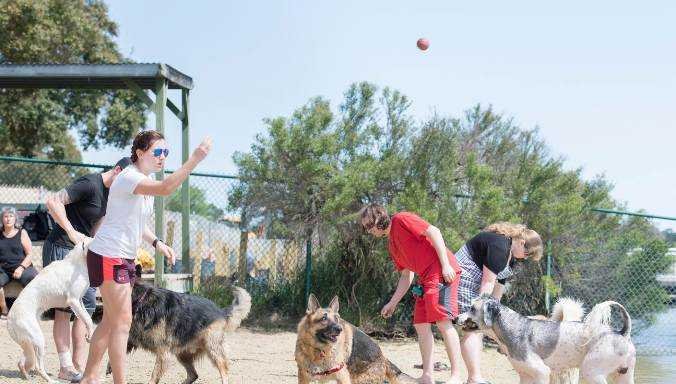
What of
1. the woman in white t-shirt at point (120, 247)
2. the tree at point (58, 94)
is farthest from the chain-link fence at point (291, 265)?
the tree at point (58, 94)

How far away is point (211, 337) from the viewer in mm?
6355

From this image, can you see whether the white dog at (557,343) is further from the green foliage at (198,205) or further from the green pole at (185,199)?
the green foliage at (198,205)

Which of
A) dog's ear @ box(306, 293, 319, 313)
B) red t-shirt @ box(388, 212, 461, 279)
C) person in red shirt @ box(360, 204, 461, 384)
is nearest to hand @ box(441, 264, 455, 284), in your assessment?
person in red shirt @ box(360, 204, 461, 384)

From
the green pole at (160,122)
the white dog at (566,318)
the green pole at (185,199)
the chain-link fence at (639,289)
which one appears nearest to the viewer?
the white dog at (566,318)

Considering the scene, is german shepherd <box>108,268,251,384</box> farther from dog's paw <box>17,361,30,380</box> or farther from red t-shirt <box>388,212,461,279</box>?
red t-shirt <box>388,212,461,279</box>

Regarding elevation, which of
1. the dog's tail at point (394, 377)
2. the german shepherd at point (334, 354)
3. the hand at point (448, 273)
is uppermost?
the hand at point (448, 273)

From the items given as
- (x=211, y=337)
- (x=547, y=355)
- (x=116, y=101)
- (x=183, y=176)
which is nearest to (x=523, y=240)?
(x=547, y=355)

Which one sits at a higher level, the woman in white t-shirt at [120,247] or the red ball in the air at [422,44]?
the red ball in the air at [422,44]

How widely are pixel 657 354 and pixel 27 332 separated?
30.0 ft

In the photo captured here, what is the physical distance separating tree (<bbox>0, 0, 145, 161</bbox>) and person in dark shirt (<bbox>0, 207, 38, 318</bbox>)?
39.2 ft

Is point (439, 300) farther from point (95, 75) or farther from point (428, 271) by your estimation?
point (95, 75)

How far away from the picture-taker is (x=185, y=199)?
35.9 ft

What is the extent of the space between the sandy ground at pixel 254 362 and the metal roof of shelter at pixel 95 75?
11.0 ft

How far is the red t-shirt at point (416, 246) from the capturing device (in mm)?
6164
